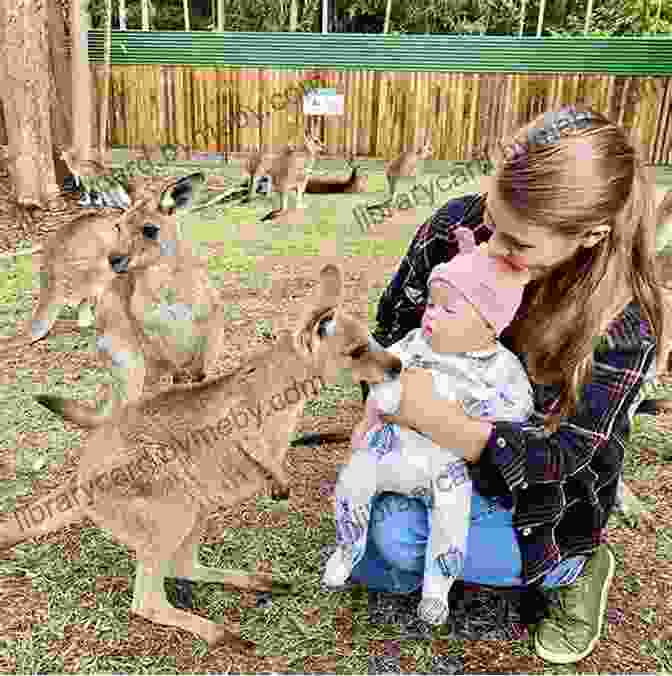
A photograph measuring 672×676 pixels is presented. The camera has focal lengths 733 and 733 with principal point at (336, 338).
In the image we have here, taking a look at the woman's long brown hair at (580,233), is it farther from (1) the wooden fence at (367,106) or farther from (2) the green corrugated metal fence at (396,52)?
(2) the green corrugated metal fence at (396,52)

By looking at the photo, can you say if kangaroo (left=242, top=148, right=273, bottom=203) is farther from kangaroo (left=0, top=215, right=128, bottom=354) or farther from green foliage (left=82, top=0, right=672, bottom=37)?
green foliage (left=82, top=0, right=672, bottom=37)

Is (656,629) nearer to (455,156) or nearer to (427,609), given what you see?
(427,609)

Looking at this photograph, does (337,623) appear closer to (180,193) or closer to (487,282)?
(487,282)

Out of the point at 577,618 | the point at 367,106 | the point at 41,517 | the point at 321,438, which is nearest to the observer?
the point at 41,517

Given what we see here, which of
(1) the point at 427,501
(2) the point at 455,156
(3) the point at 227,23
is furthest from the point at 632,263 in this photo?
(3) the point at 227,23

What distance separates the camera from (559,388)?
157 cm

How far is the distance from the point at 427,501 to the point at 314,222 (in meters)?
3.46

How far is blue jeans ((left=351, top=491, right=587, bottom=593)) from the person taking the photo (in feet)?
5.27

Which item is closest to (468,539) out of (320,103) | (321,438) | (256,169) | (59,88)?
(321,438)

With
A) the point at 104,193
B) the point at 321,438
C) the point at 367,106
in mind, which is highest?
the point at 104,193

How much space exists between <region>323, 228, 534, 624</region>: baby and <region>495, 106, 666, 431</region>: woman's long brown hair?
0.33 ft

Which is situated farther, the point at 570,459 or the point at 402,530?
the point at 402,530

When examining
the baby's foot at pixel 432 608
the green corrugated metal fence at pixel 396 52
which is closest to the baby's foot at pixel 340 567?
the baby's foot at pixel 432 608

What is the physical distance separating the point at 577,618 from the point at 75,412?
4.01 ft
